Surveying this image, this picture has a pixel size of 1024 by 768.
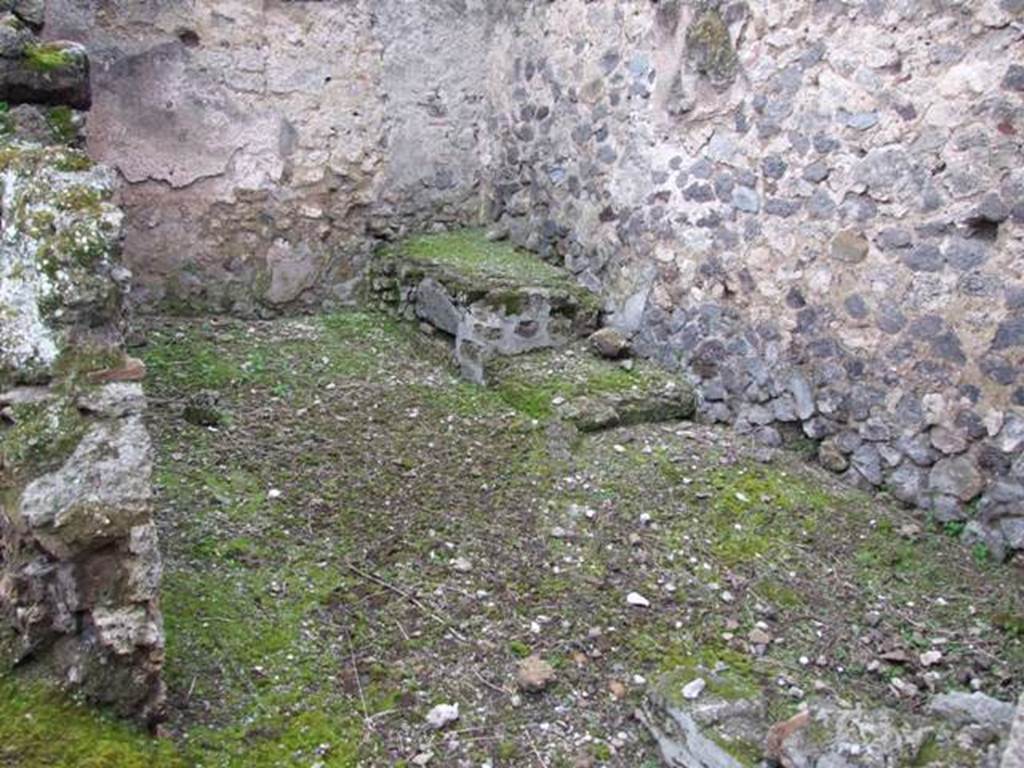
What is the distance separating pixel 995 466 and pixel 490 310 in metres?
2.35

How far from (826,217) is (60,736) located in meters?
3.20

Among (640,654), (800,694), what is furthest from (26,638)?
(800,694)

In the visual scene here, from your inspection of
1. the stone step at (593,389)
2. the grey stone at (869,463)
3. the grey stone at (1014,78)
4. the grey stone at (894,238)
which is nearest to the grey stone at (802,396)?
the grey stone at (869,463)

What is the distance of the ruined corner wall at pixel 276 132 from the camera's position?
4.82 m

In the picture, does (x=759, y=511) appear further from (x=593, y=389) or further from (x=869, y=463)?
(x=593, y=389)

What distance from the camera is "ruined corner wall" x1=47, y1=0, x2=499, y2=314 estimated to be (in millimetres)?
4820

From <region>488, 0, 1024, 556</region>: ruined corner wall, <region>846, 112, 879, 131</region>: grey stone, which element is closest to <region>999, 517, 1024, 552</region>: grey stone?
<region>488, 0, 1024, 556</region>: ruined corner wall

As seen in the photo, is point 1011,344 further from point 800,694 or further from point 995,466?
point 800,694

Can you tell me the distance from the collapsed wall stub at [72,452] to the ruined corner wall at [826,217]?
260 centimetres


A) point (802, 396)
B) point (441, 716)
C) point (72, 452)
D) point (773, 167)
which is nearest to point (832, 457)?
A: point (802, 396)

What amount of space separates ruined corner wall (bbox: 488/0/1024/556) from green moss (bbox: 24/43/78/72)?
251 cm

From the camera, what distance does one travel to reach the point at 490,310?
478cm

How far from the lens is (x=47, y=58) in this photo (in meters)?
3.59

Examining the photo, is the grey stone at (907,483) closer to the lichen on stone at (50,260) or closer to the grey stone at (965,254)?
the grey stone at (965,254)
